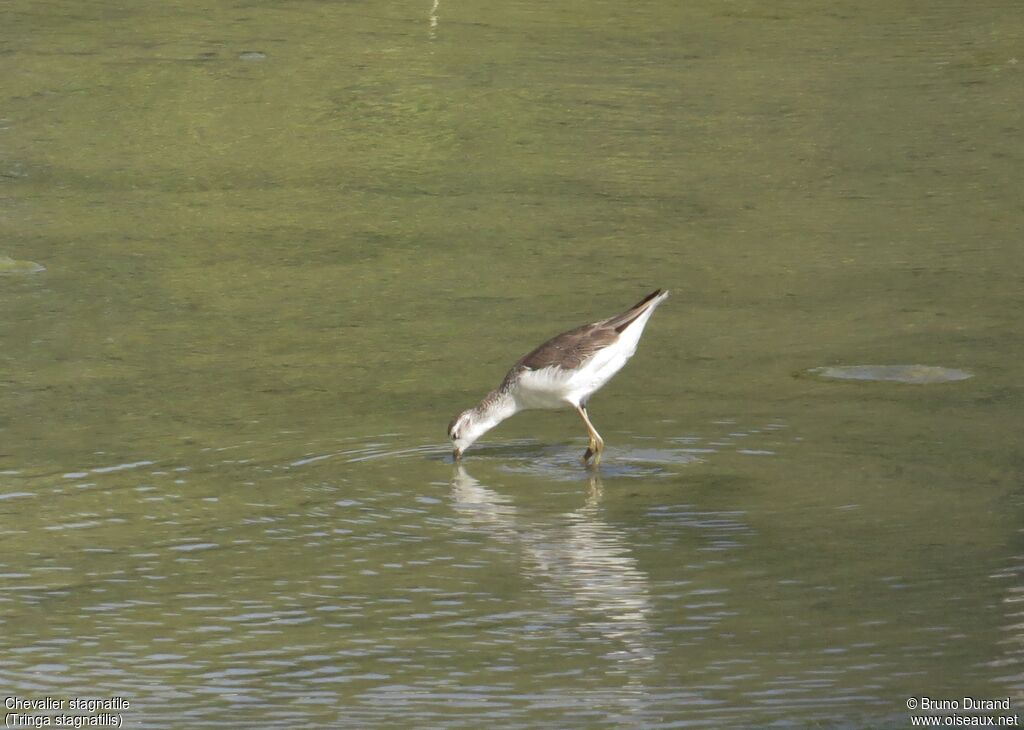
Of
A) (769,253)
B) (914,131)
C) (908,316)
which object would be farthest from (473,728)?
(914,131)

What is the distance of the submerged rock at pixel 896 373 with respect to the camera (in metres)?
9.36

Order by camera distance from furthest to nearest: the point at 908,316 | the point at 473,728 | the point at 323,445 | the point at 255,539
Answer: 1. the point at 908,316
2. the point at 323,445
3. the point at 255,539
4. the point at 473,728

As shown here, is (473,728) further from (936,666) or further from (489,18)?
(489,18)

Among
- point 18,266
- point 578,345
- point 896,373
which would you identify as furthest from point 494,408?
point 18,266

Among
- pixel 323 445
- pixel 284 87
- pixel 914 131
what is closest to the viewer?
pixel 323 445

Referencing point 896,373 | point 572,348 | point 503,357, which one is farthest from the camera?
point 503,357

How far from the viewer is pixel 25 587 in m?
6.81

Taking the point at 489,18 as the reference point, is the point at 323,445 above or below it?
below

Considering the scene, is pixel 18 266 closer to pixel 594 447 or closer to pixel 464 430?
pixel 464 430

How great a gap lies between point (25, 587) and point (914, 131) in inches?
378

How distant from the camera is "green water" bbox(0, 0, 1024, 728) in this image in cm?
614

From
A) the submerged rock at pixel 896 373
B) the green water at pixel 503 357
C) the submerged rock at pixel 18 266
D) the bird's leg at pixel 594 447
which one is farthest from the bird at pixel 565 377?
the submerged rock at pixel 18 266

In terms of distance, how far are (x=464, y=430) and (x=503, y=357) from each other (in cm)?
163

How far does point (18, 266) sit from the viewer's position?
38.1ft
